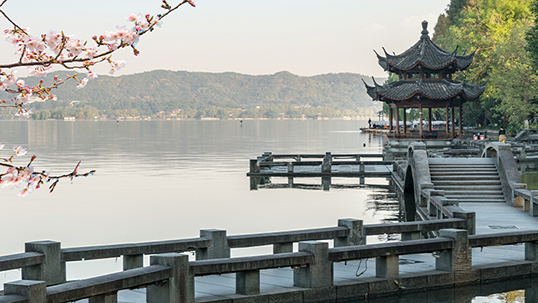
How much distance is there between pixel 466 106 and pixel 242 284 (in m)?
73.9

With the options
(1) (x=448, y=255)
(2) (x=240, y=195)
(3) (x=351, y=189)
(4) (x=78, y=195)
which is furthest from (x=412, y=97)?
(1) (x=448, y=255)

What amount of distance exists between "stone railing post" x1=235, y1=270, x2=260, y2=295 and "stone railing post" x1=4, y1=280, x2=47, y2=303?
11.3 feet

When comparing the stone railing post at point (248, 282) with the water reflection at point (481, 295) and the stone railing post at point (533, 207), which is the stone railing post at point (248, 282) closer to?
the water reflection at point (481, 295)

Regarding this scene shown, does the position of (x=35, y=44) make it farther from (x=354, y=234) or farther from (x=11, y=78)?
(x=354, y=234)

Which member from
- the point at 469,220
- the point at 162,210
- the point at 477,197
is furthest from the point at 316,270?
the point at 162,210

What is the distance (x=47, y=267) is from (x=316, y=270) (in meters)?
4.66

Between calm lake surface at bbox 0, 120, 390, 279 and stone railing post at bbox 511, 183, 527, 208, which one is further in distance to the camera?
calm lake surface at bbox 0, 120, 390, 279

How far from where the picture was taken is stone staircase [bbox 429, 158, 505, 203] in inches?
912

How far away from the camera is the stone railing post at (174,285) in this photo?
9688 millimetres

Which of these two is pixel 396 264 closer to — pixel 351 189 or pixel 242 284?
pixel 242 284

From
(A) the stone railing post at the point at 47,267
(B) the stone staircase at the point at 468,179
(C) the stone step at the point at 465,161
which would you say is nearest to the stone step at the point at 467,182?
(B) the stone staircase at the point at 468,179

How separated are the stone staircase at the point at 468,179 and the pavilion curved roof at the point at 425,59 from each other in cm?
2833

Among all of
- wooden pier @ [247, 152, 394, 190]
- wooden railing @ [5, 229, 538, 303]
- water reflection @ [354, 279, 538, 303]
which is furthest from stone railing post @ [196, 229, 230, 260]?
wooden pier @ [247, 152, 394, 190]

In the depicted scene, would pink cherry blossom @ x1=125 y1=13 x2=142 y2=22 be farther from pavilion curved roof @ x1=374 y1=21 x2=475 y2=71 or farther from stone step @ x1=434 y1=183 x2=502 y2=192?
pavilion curved roof @ x1=374 y1=21 x2=475 y2=71
